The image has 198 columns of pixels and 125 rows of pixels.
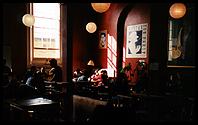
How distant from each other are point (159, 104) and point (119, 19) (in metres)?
5.65

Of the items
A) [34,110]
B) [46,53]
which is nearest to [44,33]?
[46,53]

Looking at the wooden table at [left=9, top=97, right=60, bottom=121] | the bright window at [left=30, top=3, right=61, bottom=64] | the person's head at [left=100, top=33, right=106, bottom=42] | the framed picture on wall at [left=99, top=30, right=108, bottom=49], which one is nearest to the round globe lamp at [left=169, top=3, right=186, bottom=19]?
the wooden table at [left=9, top=97, right=60, bottom=121]

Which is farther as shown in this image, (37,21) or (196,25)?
(37,21)

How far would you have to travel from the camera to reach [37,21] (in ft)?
32.5

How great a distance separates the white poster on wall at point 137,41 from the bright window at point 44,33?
9.79 feet

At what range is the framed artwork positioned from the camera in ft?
28.0

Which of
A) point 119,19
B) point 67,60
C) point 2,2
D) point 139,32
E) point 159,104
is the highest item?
point 119,19

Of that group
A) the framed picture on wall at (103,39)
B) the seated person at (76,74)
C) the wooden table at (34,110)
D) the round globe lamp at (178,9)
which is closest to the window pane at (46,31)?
the seated person at (76,74)

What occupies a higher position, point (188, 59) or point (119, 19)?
point (119, 19)

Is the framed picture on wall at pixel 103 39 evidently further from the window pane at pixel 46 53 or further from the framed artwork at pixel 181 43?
the framed artwork at pixel 181 43

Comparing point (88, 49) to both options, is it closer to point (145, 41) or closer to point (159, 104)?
point (145, 41)

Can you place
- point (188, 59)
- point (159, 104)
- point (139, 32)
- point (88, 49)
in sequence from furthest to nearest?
point (88, 49)
point (139, 32)
point (188, 59)
point (159, 104)

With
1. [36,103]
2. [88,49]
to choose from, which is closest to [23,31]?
Answer: [88,49]

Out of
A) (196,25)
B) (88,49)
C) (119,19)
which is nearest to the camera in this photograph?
(196,25)
